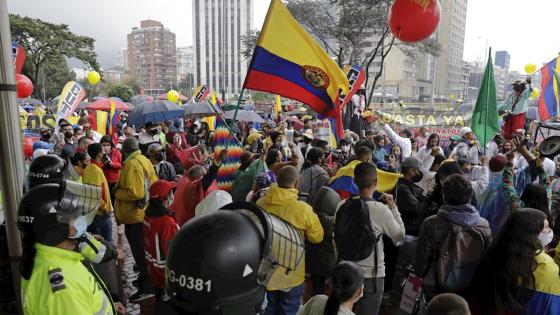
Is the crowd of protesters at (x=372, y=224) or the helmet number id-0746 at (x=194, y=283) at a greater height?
the helmet number id-0746 at (x=194, y=283)

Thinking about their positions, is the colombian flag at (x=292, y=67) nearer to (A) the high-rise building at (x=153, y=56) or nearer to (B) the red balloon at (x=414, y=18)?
(B) the red balloon at (x=414, y=18)

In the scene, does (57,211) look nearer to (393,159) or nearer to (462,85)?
(393,159)

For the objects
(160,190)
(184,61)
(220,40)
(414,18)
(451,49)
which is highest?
(220,40)

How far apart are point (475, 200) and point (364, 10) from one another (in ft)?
64.1

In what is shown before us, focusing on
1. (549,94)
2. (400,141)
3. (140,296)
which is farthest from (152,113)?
(549,94)

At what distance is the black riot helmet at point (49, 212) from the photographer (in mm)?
1971

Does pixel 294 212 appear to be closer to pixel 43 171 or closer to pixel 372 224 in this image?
pixel 372 224

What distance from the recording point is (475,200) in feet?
14.9

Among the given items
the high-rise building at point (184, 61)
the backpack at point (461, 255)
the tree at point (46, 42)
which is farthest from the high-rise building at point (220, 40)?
the backpack at point (461, 255)

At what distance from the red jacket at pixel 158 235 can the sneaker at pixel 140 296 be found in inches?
50.6

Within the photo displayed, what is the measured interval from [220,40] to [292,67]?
11949cm

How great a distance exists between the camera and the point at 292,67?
171 inches

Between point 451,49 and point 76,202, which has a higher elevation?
point 451,49

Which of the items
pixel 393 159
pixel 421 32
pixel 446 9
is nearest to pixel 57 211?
pixel 421 32
